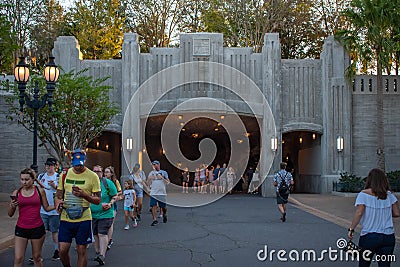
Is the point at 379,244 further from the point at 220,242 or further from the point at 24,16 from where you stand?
the point at 24,16

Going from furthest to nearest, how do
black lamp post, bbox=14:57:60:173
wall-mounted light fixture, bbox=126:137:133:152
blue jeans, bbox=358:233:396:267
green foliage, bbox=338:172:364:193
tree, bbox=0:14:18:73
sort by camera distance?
wall-mounted light fixture, bbox=126:137:133:152
green foliage, bbox=338:172:364:193
tree, bbox=0:14:18:73
black lamp post, bbox=14:57:60:173
blue jeans, bbox=358:233:396:267

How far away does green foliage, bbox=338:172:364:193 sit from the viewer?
1032 inches

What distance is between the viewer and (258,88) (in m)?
29.3

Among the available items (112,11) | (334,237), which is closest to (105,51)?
(112,11)

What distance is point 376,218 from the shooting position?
21.5 ft

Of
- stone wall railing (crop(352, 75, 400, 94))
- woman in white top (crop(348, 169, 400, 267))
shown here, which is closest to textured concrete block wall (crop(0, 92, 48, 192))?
stone wall railing (crop(352, 75, 400, 94))

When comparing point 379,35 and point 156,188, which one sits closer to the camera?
point 156,188

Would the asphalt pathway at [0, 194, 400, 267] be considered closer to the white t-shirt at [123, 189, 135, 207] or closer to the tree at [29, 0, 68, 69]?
the white t-shirt at [123, 189, 135, 207]

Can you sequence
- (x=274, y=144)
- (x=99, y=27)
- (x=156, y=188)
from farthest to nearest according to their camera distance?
1. (x=99, y=27)
2. (x=274, y=144)
3. (x=156, y=188)

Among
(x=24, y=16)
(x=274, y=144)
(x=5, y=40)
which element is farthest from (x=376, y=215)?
(x=24, y=16)

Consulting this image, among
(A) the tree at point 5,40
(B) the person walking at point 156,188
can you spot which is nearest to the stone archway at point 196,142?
(A) the tree at point 5,40

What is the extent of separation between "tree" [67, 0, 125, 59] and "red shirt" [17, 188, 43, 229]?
3644cm

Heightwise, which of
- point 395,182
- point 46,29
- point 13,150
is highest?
point 46,29

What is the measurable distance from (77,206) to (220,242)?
4.85m
